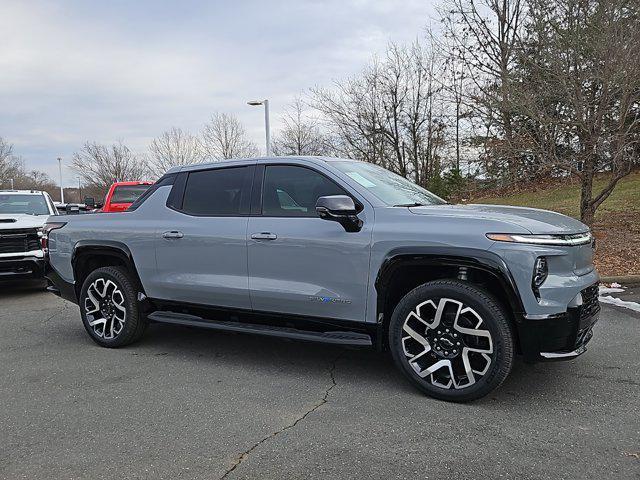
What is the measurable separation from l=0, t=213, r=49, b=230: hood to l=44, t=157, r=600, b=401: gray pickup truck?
3447mm

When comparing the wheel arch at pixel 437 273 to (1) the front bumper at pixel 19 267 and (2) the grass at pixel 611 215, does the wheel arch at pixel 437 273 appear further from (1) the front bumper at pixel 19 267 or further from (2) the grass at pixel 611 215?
(1) the front bumper at pixel 19 267

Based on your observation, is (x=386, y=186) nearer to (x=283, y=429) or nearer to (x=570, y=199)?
(x=283, y=429)

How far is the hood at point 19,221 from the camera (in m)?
8.11

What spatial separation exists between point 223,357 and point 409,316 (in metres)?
1.98

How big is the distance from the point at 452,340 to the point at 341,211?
3.86 ft

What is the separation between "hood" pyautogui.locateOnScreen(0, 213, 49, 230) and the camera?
26.6ft

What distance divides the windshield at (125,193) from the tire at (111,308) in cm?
789

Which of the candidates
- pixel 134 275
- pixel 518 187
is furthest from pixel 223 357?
pixel 518 187

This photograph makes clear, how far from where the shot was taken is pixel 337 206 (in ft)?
12.4

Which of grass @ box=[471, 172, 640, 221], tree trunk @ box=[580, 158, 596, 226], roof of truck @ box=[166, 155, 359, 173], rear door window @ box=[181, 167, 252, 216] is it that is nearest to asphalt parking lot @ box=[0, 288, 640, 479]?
rear door window @ box=[181, 167, 252, 216]

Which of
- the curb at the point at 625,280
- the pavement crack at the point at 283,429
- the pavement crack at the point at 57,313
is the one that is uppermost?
the curb at the point at 625,280

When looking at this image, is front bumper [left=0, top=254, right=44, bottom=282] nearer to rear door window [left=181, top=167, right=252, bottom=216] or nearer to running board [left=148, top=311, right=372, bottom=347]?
running board [left=148, top=311, right=372, bottom=347]

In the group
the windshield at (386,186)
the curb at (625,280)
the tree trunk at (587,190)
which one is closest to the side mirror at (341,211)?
the windshield at (386,186)

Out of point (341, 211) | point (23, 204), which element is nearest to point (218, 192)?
point (341, 211)
